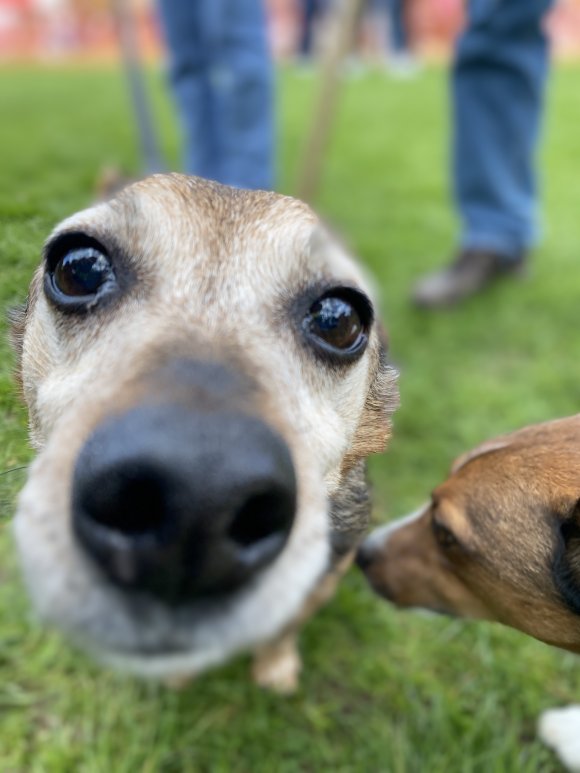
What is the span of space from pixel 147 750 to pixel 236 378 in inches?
81.8

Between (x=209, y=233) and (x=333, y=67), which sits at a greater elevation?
(x=333, y=67)

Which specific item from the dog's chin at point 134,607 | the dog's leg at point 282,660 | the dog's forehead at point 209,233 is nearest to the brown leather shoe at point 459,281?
the dog's leg at point 282,660

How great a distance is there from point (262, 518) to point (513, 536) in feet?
4.89

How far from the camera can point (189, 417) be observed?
1408mm

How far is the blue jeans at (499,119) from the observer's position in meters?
5.26

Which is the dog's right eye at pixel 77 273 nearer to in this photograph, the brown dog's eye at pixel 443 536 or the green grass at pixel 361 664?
the green grass at pixel 361 664

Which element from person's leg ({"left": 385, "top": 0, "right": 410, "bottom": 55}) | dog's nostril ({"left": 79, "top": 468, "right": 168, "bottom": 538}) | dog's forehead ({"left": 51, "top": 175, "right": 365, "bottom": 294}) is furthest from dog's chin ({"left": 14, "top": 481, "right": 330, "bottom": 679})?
person's leg ({"left": 385, "top": 0, "right": 410, "bottom": 55})

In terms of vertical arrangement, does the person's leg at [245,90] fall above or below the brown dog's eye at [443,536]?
above

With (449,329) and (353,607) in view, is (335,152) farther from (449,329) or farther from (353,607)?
(353,607)

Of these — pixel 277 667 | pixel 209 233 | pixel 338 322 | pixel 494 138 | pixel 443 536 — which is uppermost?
pixel 209 233

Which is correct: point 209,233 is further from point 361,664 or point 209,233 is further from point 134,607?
point 361,664

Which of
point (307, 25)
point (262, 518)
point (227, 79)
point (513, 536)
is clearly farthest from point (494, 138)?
point (307, 25)

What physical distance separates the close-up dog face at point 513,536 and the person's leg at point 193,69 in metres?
3.58

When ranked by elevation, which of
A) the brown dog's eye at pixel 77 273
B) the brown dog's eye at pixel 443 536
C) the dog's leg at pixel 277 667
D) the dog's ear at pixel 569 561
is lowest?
the dog's leg at pixel 277 667
